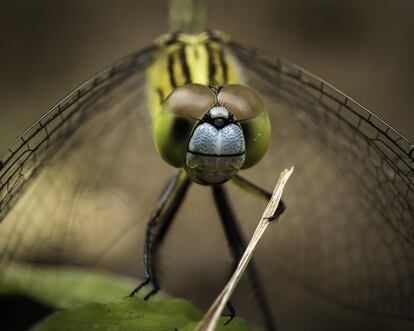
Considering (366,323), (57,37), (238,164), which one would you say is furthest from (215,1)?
(238,164)

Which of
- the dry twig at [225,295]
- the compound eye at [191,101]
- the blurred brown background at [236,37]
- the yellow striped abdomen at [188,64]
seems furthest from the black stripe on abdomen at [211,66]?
the blurred brown background at [236,37]

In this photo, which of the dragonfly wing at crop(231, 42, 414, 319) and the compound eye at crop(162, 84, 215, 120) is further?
A: the dragonfly wing at crop(231, 42, 414, 319)

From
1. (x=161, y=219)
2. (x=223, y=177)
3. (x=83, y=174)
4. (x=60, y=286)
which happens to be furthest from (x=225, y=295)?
(x=83, y=174)

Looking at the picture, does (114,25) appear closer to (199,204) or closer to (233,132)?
(199,204)

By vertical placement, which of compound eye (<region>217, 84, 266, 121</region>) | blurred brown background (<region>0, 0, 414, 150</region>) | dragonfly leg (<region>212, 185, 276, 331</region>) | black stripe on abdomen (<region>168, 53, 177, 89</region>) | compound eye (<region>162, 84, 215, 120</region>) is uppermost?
blurred brown background (<region>0, 0, 414, 150</region>)

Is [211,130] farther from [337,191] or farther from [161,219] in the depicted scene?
[337,191]

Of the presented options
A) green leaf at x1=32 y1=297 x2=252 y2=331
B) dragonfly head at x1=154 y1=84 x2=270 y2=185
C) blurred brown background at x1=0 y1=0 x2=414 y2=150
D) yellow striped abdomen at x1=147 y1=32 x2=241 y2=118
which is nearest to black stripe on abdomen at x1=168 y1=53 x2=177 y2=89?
yellow striped abdomen at x1=147 y1=32 x2=241 y2=118

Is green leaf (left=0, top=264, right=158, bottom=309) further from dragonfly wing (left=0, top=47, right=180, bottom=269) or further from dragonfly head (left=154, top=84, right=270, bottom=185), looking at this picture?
dragonfly head (left=154, top=84, right=270, bottom=185)
